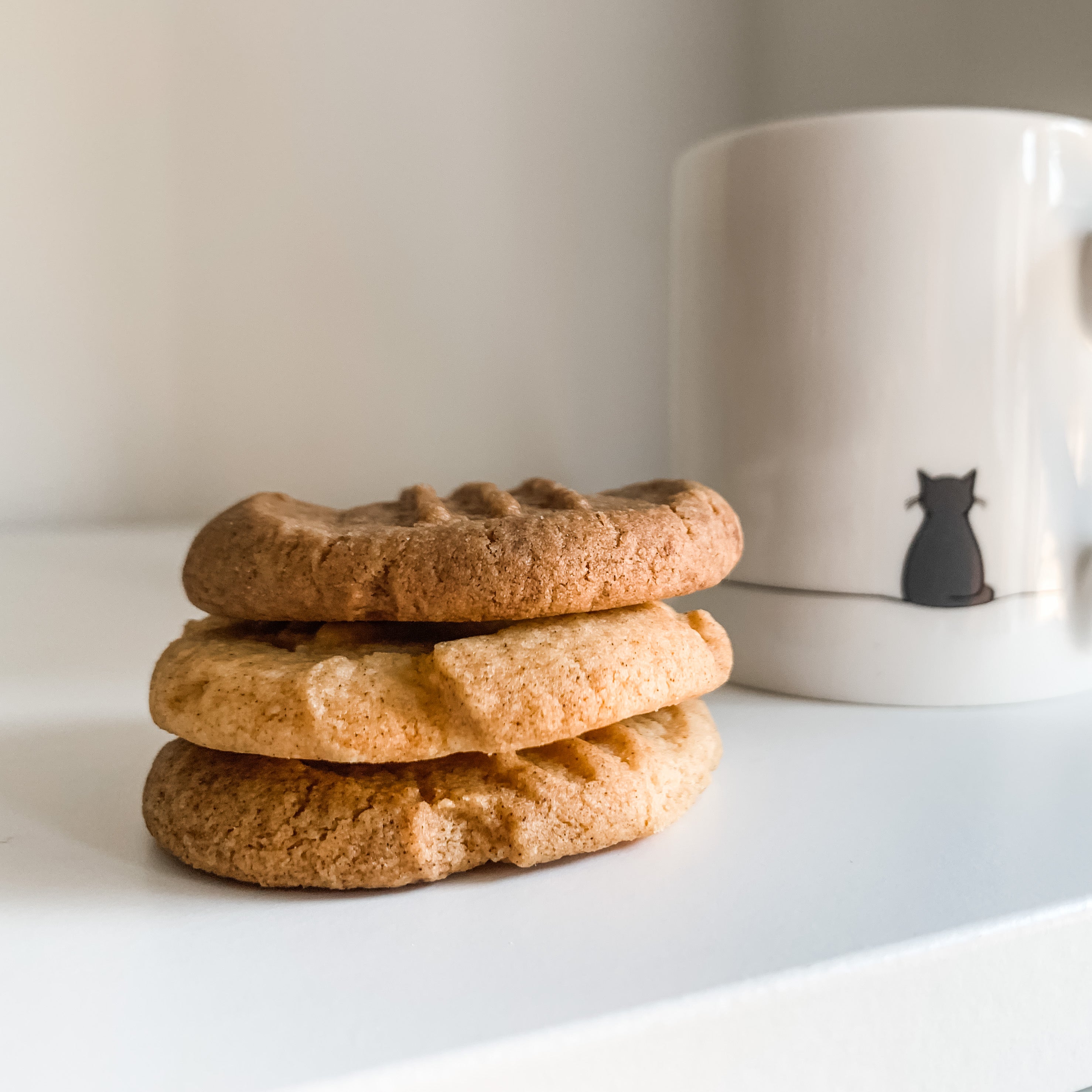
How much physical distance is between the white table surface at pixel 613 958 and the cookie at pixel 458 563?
0.12 metres

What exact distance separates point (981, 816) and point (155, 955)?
389 millimetres

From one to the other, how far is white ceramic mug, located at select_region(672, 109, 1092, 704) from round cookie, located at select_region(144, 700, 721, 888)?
0.30 metres

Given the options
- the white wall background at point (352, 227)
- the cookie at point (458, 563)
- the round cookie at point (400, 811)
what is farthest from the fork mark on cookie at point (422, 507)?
the white wall background at point (352, 227)

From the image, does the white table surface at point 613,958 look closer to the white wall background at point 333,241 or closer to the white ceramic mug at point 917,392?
the white ceramic mug at point 917,392

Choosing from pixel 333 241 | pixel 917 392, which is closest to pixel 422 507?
pixel 917 392

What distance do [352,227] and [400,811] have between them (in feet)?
3.96

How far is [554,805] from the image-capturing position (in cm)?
44

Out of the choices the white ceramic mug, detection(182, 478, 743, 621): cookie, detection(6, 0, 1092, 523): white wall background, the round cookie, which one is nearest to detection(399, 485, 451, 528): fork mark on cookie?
detection(182, 478, 743, 621): cookie

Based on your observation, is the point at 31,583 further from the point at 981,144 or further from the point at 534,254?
the point at 981,144

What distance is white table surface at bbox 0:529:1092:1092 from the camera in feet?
1.02

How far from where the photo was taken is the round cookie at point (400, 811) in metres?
0.42

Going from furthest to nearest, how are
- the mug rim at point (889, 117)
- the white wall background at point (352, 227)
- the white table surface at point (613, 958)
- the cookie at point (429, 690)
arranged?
1. the white wall background at point (352, 227)
2. the mug rim at point (889, 117)
3. the cookie at point (429, 690)
4. the white table surface at point (613, 958)

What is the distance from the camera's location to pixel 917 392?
0.70m

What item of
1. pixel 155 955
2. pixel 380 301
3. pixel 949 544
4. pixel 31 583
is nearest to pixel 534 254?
pixel 380 301
